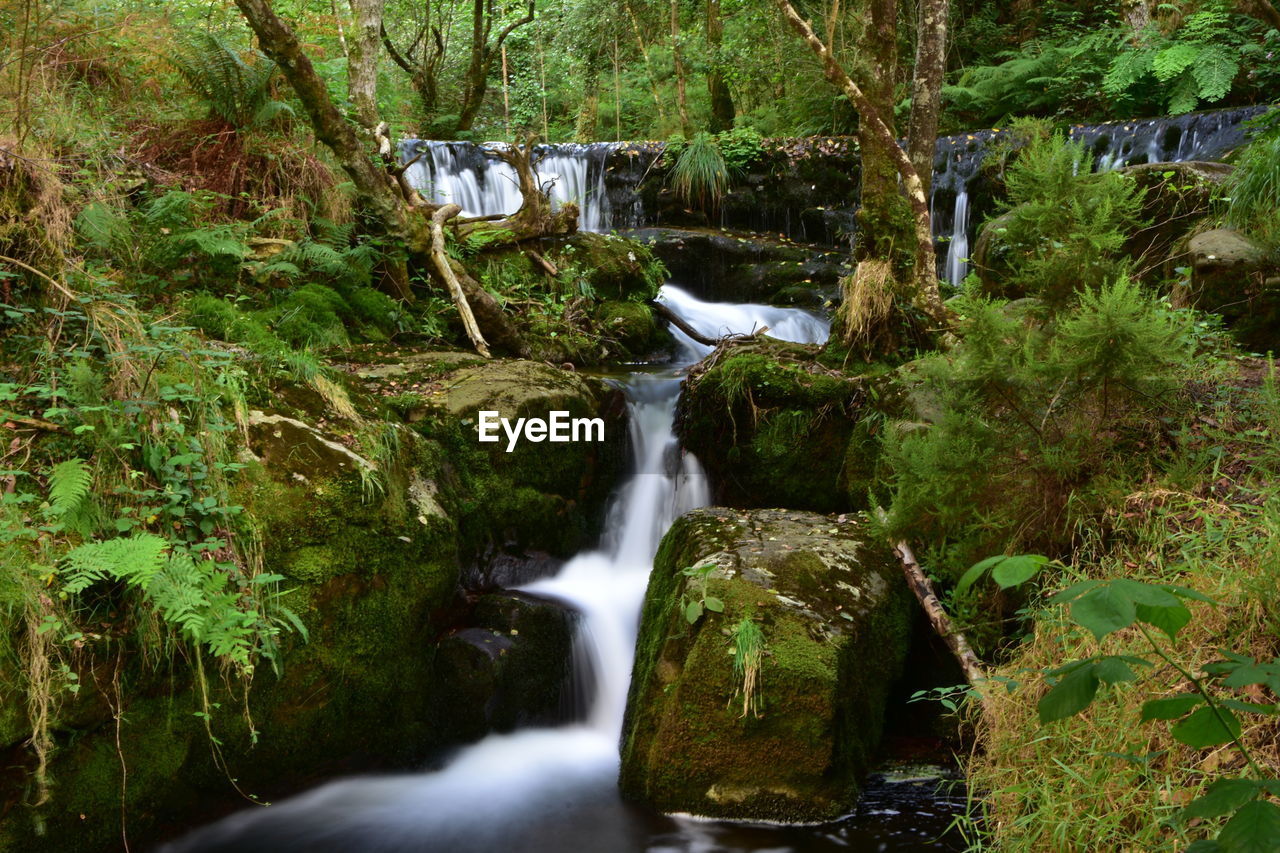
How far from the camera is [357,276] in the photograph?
7348 millimetres

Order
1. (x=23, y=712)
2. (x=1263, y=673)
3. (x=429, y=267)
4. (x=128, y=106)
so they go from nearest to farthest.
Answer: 1. (x=1263, y=673)
2. (x=23, y=712)
3. (x=128, y=106)
4. (x=429, y=267)

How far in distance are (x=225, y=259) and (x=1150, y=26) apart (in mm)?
12860

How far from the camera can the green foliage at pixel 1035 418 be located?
3664 millimetres

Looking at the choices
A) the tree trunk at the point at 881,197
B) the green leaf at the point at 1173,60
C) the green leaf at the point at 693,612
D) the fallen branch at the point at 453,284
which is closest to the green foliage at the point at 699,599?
the green leaf at the point at 693,612

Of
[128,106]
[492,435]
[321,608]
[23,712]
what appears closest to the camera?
[23,712]

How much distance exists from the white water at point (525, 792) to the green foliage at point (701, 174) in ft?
23.7

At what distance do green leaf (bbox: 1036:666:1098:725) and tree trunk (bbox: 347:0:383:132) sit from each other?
7.89m

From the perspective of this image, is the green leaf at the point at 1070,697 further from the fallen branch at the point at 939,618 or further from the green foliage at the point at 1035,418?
the green foliage at the point at 1035,418

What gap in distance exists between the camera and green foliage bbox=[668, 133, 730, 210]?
12.1m

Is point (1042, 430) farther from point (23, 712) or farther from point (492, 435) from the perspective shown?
point (23, 712)

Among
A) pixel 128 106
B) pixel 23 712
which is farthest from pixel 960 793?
pixel 128 106

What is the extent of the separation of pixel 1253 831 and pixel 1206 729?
7.9 inches

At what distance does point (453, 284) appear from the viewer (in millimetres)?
7469

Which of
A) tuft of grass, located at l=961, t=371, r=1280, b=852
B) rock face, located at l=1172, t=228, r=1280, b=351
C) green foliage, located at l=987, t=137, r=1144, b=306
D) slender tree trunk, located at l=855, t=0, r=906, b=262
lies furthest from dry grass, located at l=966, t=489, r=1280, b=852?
slender tree trunk, located at l=855, t=0, r=906, b=262
